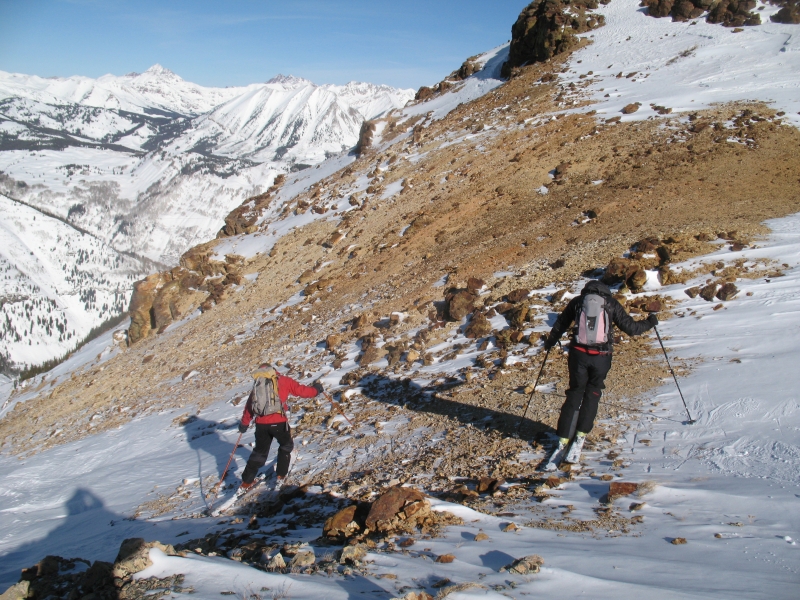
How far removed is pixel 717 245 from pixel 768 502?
776 cm

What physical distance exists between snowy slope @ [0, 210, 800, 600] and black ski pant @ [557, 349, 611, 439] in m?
0.49

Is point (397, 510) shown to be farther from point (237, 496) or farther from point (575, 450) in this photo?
point (237, 496)

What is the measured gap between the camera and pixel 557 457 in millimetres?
5984

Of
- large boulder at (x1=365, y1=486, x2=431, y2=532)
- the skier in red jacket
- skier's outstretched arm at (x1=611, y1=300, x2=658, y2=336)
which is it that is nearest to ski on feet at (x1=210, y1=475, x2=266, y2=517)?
the skier in red jacket

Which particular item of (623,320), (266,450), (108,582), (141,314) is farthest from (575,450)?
(141,314)

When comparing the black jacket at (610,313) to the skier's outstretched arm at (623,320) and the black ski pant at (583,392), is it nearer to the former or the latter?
the skier's outstretched arm at (623,320)

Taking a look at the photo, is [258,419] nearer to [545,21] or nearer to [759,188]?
[759,188]

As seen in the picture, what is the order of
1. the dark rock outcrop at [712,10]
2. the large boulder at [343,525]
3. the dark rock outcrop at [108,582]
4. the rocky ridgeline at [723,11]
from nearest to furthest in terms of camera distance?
the dark rock outcrop at [108,582], the large boulder at [343,525], the rocky ridgeline at [723,11], the dark rock outcrop at [712,10]

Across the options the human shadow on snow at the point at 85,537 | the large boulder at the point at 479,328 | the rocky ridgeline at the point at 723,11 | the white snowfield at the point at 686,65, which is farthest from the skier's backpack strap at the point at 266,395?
the rocky ridgeline at the point at 723,11

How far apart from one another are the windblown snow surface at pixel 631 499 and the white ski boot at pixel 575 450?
0.67 feet

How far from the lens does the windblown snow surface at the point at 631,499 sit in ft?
11.7

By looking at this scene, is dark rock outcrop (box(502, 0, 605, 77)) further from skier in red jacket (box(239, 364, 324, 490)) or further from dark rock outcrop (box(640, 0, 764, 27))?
skier in red jacket (box(239, 364, 324, 490))

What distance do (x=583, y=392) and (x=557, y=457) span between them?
86 cm

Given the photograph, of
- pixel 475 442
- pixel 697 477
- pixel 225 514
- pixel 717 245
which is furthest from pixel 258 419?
pixel 717 245
